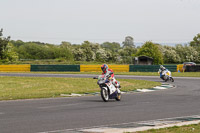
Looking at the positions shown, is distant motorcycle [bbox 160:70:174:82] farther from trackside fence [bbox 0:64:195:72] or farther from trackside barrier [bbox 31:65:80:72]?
trackside barrier [bbox 31:65:80:72]

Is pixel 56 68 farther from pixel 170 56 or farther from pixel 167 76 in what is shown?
pixel 170 56

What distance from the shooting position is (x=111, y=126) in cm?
859

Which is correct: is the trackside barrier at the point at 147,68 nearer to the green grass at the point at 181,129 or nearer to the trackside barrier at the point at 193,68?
the trackside barrier at the point at 193,68

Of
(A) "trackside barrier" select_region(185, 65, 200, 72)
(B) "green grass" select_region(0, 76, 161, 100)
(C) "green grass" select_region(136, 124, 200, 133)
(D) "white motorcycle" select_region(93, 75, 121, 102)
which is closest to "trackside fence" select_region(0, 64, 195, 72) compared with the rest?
(A) "trackside barrier" select_region(185, 65, 200, 72)

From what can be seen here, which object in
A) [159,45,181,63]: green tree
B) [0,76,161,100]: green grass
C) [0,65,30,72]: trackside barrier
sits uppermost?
[159,45,181,63]: green tree

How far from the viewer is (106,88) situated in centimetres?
1522

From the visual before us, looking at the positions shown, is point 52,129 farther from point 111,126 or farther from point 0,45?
point 0,45

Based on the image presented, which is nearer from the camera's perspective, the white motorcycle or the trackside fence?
the white motorcycle

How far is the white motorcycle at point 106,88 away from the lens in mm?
15148

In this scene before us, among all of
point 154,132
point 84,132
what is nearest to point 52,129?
point 84,132

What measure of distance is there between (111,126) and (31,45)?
447ft

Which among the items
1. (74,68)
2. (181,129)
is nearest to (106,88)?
(181,129)

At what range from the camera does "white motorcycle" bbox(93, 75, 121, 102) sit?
1515 centimetres

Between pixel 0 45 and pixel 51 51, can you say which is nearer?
pixel 0 45
